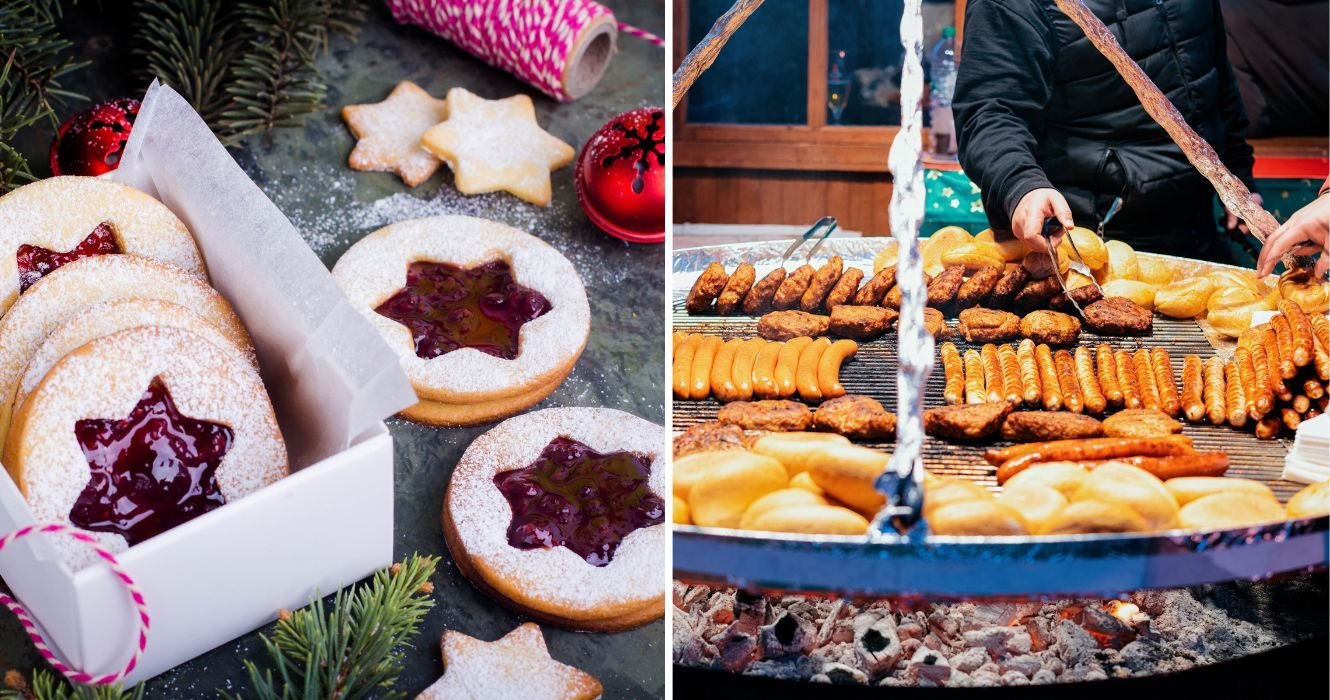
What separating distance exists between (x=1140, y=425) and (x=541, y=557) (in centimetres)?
77

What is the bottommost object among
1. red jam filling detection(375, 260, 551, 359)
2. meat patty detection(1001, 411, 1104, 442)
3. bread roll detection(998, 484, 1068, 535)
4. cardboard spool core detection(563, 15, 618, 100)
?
bread roll detection(998, 484, 1068, 535)

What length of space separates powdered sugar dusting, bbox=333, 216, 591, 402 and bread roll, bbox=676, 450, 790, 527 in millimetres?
664

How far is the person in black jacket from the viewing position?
1.52 metres

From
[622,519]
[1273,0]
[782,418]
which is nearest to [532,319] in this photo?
[622,519]

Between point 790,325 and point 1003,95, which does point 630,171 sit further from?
point 1003,95

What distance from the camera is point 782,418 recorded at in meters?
1.30

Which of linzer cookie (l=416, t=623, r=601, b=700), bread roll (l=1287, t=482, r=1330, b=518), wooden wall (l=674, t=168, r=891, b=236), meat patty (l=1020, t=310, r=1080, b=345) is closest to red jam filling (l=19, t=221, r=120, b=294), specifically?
linzer cookie (l=416, t=623, r=601, b=700)

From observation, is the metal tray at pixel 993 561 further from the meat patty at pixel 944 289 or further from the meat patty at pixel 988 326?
the meat patty at pixel 944 289

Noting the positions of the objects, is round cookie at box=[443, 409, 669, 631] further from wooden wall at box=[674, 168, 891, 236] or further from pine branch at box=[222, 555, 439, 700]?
wooden wall at box=[674, 168, 891, 236]

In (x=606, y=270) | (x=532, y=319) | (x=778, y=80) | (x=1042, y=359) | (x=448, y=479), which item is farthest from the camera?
(x=606, y=270)

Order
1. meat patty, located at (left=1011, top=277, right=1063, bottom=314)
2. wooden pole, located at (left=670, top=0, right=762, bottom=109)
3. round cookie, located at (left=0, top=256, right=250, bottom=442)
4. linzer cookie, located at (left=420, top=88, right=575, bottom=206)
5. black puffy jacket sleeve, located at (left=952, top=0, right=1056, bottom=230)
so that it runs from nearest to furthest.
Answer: wooden pole, located at (left=670, top=0, right=762, bottom=109)
round cookie, located at (left=0, top=256, right=250, bottom=442)
black puffy jacket sleeve, located at (left=952, top=0, right=1056, bottom=230)
meat patty, located at (left=1011, top=277, right=1063, bottom=314)
linzer cookie, located at (left=420, top=88, right=575, bottom=206)

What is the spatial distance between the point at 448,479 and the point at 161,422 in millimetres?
445

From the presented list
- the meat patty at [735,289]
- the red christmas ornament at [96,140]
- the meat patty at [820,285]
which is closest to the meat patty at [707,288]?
the meat patty at [735,289]

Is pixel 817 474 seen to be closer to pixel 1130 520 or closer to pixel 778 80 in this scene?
pixel 1130 520
